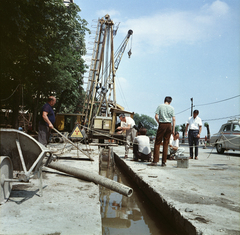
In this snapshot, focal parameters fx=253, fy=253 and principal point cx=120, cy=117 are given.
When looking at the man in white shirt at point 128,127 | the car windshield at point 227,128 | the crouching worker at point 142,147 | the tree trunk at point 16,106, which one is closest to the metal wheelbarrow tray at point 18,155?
the crouching worker at point 142,147

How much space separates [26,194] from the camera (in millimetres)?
3373

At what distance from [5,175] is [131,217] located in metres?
1.86

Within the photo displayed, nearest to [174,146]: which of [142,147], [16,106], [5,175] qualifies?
[142,147]

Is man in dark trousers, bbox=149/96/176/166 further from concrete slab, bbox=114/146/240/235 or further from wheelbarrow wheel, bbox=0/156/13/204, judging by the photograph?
wheelbarrow wheel, bbox=0/156/13/204

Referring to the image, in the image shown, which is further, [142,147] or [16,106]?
[16,106]

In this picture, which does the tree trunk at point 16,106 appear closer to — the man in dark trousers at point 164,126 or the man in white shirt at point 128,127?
the man in white shirt at point 128,127

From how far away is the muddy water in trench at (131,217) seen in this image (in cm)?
324

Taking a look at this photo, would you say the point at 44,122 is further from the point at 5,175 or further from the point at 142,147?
the point at 142,147

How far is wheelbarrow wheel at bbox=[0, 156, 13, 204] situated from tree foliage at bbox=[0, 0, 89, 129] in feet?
24.9

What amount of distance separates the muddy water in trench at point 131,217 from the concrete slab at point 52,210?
37 centimetres

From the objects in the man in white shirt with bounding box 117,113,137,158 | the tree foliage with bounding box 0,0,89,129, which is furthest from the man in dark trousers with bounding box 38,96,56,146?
the tree foliage with bounding box 0,0,89,129

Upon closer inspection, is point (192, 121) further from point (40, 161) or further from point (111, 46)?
point (111, 46)

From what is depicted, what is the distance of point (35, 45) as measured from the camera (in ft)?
38.7

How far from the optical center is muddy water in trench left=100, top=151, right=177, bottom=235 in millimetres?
3240
